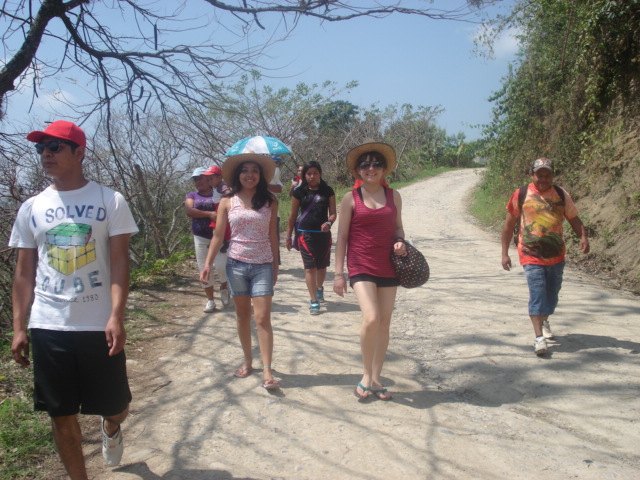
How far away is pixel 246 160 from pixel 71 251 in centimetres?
184

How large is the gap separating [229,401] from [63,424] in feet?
4.71

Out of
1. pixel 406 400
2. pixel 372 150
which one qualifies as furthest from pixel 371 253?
pixel 406 400

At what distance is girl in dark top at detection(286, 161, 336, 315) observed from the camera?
6.16 metres

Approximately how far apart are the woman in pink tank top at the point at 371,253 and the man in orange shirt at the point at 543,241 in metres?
1.48

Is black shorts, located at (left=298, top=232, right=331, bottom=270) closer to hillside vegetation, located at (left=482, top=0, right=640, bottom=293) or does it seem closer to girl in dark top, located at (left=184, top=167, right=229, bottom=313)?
girl in dark top, located at (left=184, top=167, right=229, bottom=313)

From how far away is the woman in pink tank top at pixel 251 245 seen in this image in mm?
4090

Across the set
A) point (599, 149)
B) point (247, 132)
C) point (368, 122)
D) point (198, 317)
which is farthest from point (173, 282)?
point (368, 122)

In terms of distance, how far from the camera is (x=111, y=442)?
9.52 feet

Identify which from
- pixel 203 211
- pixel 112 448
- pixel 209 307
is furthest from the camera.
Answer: pixel 209 307

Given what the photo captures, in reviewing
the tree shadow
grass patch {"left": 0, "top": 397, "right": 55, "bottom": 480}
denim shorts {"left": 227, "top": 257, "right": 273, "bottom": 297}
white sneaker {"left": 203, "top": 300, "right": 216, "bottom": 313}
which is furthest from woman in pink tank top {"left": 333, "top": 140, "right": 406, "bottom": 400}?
white sneaker {"left": 203, "top": 300, "right": 216, "bottom": 313}

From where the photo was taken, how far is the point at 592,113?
10391 millimetres

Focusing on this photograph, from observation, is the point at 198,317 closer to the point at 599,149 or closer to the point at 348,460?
the point at 348,460

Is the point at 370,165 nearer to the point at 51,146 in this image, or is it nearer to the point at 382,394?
the point at 382,394

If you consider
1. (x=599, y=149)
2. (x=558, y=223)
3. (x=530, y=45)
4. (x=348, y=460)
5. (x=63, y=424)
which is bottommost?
(x=348, y=460)
